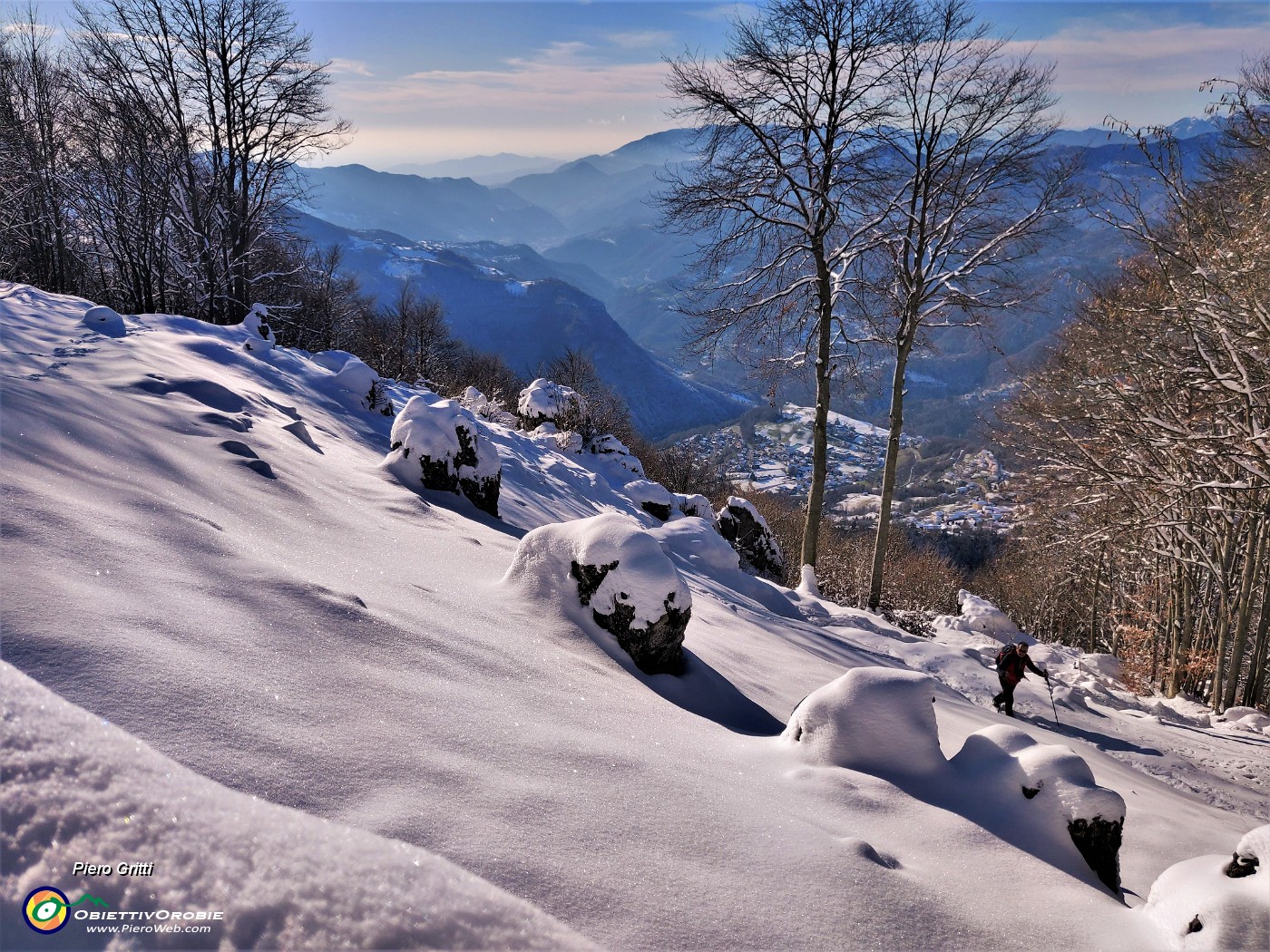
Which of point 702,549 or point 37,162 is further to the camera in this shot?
point 37,162

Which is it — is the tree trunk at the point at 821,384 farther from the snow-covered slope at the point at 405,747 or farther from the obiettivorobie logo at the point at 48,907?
the obiettivorobie logo at the point at 48,907

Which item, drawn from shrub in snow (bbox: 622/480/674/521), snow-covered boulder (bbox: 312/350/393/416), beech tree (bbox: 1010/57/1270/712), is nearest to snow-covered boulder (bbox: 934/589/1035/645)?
beech tree (bbox: 1010/57/1270/712)

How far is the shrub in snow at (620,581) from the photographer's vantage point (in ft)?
16.0

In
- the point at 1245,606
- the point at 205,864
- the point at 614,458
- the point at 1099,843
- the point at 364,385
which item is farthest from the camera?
the point at 614,458

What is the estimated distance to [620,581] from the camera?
491 centimetres

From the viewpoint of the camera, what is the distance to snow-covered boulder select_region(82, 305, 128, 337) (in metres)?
7.64

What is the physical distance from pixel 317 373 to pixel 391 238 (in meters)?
212

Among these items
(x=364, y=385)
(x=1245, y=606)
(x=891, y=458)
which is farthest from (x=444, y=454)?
(x=1245, y=606)

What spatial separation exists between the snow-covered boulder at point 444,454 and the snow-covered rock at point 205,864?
21.0 ft

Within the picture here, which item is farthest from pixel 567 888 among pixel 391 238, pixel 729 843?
pixel 391 238

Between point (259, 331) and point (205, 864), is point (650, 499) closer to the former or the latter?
point (259, 331)

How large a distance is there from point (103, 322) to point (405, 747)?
327 inches

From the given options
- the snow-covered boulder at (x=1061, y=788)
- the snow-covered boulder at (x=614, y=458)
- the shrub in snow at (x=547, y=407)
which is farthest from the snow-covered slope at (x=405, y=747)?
the shrub in snow at (x=547, y=407)

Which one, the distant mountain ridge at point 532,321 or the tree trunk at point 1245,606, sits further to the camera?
the distant mountain ridge at point 532,321
